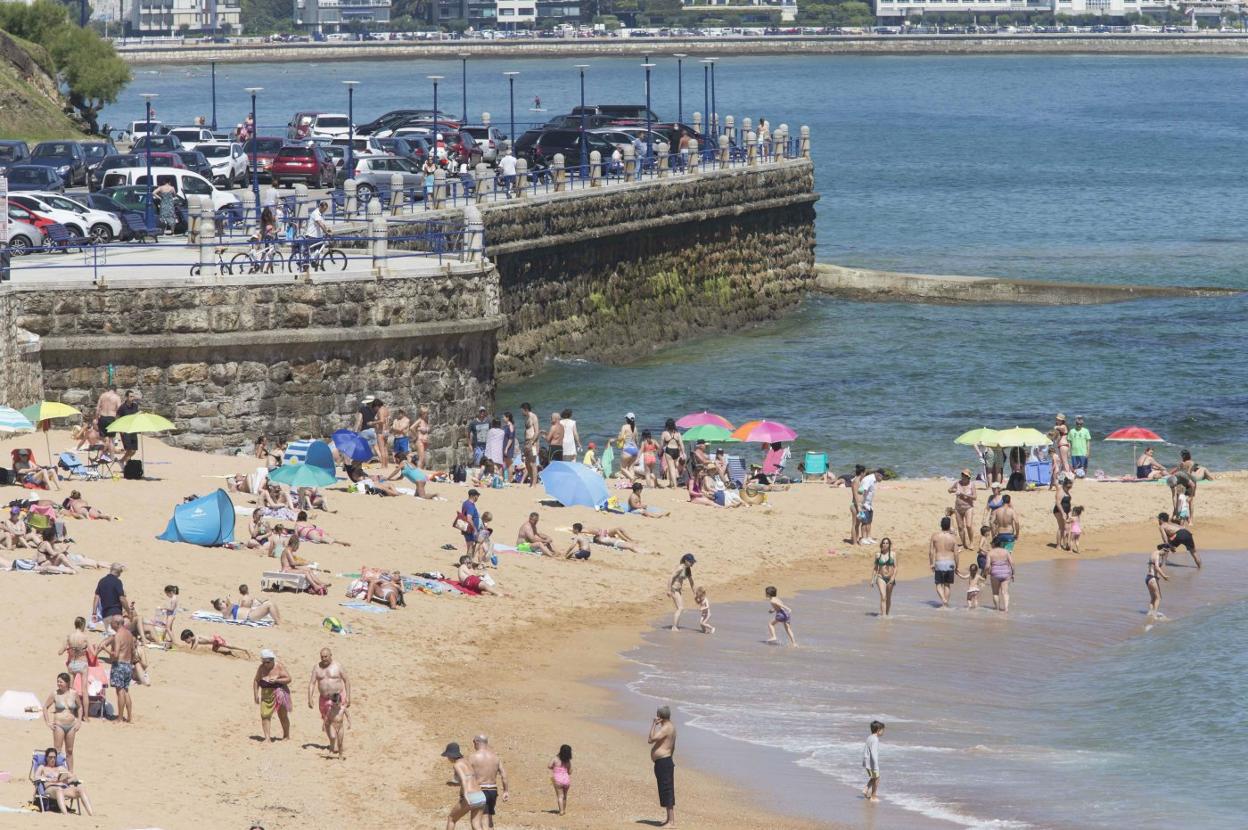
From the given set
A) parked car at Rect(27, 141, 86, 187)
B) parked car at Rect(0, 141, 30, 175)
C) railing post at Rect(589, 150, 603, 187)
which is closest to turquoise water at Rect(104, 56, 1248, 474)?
railing post at Rect(589, 150, 603, 187)

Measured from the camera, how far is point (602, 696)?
63.7 ft

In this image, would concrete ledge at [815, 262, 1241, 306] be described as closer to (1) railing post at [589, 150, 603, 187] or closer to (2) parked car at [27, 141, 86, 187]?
(1) railing post at [589, 150, 603, 187]

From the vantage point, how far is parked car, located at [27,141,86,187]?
1730 inches

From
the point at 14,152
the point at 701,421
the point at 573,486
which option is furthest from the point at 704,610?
the point at 14,152

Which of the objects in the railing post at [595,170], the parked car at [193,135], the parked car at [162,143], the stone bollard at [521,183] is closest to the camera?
the stone bollard at [521,183]

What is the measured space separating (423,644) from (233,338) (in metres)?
7.60

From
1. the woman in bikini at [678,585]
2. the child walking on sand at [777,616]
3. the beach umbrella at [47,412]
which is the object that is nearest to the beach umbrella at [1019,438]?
the woman in bikini at [678,585]

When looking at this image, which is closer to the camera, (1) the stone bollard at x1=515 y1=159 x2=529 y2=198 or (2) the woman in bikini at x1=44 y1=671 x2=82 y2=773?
(2) the woman in bikini at x1=44 y1=671 x2=82 y2=773

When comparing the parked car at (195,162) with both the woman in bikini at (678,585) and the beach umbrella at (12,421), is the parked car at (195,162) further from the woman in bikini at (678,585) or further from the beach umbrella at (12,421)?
the woman in bikini at (678,585)

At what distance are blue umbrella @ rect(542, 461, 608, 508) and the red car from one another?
63.3ft

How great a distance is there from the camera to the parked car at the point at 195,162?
4338 centimetres

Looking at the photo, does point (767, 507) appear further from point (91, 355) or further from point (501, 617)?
point (91, 355)

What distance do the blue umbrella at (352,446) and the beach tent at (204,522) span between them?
3.93 metres

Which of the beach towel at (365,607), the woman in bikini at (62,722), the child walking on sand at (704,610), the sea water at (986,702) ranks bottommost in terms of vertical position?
the sea water at (986,702)
